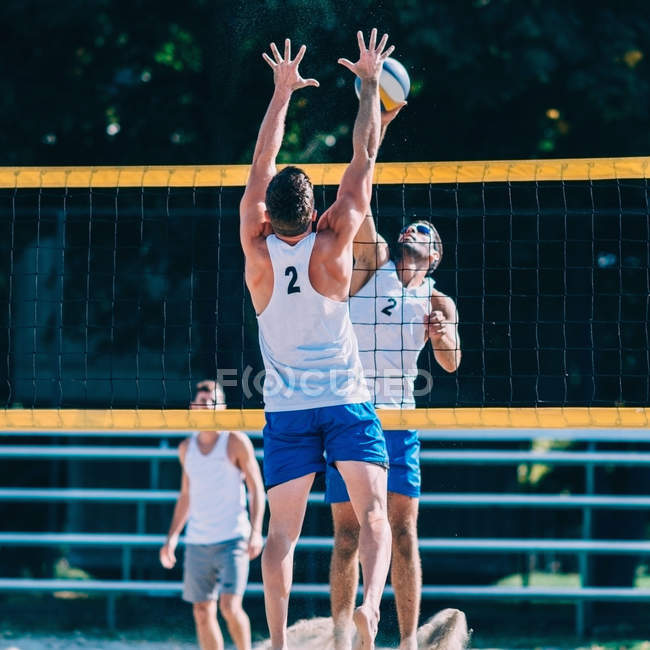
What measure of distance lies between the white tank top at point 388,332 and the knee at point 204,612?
1.80 meters

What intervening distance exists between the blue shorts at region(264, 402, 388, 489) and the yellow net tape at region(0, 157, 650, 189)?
4.72 ft

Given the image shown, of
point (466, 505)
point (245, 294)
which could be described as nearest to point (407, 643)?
point (466, 505)

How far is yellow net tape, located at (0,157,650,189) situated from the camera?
17.2 feet

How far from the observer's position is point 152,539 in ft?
25.3

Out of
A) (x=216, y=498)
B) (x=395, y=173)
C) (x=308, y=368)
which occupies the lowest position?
(x=216, y=498)

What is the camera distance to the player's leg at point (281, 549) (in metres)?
4.22

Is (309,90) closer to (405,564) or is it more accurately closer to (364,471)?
(405,564)

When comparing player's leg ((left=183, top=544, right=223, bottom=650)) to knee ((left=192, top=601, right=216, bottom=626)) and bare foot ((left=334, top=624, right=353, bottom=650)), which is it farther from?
bare foot ((left=334, top=624, right=353, bottom=650))

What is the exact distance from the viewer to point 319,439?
430cm

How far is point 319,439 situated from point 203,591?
229cm

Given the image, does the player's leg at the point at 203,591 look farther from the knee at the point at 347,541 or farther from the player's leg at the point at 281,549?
the player's leg at the point at 281,549

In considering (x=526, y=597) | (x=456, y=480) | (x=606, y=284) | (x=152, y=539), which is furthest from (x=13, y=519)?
Result: (x=606, y=284)

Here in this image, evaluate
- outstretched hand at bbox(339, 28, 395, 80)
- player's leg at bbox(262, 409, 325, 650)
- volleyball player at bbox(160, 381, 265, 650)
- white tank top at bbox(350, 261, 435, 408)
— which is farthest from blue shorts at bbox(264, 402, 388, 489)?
volleyball player at bbox(160, 381, 265, 650)

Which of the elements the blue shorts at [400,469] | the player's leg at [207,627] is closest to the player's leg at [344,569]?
the blue shorts at [400,469]
